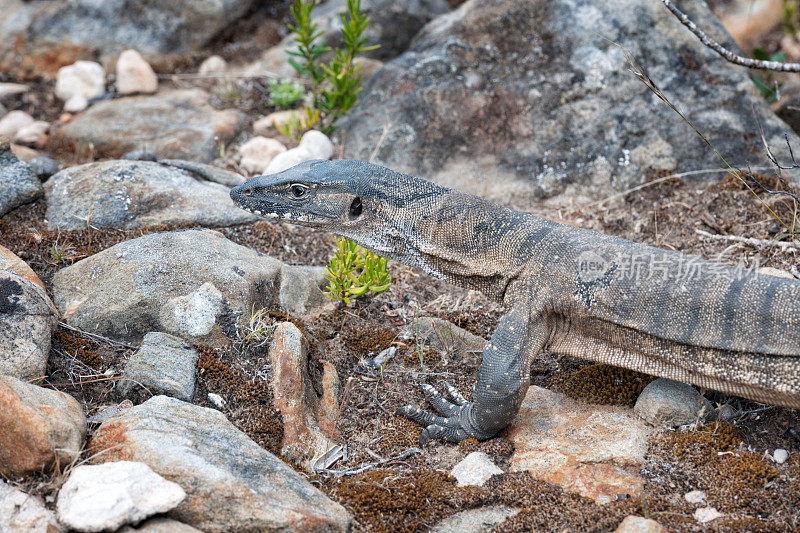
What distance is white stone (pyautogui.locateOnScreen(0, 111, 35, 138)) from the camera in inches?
355

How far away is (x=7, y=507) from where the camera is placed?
374 centimetres

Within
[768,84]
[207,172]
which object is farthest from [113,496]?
[768,84]

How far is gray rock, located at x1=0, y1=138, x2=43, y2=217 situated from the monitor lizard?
2.54 meters

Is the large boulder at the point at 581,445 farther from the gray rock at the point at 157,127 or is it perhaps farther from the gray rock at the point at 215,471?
the gray rock at the point at 157,127

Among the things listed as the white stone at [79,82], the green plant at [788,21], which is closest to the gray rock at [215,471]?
the white stone at [79,82]

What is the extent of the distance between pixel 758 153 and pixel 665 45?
1.82 metres

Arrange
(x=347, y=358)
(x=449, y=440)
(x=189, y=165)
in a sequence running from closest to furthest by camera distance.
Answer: (x=449, y=440) → (x=347, y=358) → (x=189, y=165)

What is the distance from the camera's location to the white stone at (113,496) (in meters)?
3.54

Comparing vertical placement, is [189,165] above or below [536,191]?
above

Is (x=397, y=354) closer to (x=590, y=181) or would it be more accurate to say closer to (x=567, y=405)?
(x=567, y=405)

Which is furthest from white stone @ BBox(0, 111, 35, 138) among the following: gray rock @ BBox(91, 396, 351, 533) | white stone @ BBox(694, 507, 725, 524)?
white stone @ BBox(694, 507, 725, 524)

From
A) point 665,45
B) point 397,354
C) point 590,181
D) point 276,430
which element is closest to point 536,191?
point 590,181

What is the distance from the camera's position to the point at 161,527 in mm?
3658

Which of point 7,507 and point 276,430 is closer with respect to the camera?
point 7,507
